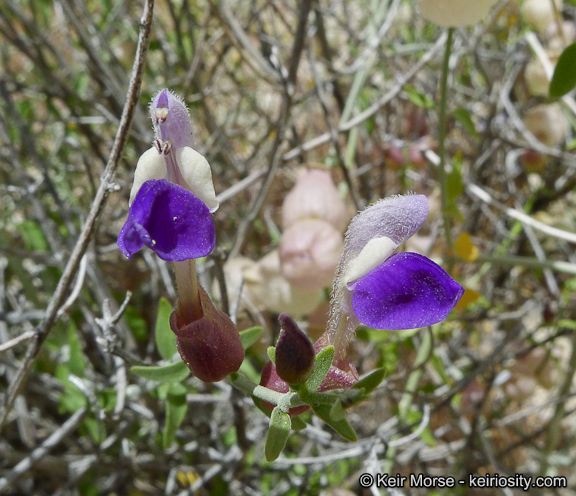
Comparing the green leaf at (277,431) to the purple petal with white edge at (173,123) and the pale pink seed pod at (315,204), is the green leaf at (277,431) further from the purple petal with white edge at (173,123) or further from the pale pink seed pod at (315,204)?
the pale pink seed pod at (315,204)

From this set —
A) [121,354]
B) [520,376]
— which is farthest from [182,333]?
[520,376]

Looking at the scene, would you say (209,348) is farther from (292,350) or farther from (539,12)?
(539,12)

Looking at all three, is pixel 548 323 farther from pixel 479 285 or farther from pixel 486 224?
pixel 486 224

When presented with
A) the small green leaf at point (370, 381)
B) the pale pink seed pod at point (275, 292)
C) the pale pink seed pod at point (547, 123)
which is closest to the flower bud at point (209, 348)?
the small green leaf at point (370, 381)

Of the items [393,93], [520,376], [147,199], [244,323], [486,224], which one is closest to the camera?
[147,199]

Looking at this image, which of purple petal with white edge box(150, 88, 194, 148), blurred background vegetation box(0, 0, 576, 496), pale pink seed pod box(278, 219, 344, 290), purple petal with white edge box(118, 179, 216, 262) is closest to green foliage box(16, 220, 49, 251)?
blurred background vegetation box(0, 0, 576, 496)
